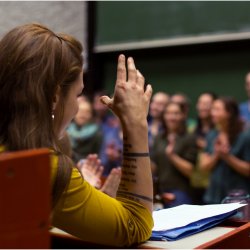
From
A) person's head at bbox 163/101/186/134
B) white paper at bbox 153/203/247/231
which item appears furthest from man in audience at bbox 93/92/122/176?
white paper at bbox 153/203/247/231

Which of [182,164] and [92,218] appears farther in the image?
[182,164]

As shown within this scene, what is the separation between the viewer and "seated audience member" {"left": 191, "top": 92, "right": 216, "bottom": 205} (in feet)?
12.5

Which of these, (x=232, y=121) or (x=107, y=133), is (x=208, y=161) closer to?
(x=232, y=121)

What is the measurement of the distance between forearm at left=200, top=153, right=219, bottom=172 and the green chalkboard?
186 cm

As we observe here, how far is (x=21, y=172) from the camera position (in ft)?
2.17

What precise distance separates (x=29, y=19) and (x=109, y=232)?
110cm

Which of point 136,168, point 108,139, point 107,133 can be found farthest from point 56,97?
point 107,133

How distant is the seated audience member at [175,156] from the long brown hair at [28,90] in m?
2.77

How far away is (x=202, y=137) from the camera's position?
4.01m

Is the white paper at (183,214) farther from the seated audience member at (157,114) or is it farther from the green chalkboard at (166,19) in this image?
the green chalkboard at (166,19)

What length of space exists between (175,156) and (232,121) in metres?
0.47

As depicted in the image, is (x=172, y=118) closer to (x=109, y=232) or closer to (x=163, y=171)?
(x=163, y=171)

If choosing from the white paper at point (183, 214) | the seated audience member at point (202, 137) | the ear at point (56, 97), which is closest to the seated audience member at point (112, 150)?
the seated audience member at point (202, 137)

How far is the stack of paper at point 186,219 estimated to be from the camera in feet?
3.54
